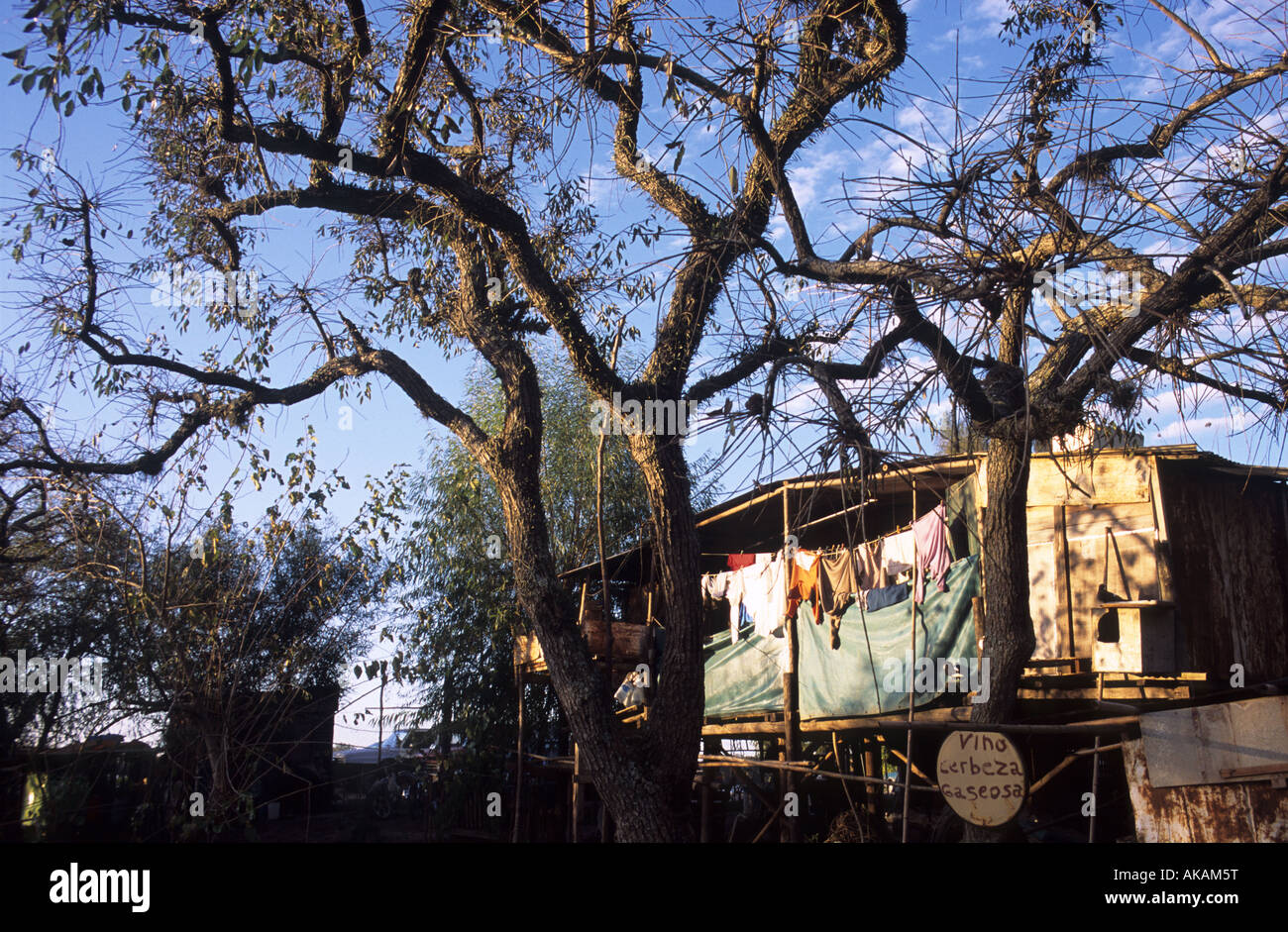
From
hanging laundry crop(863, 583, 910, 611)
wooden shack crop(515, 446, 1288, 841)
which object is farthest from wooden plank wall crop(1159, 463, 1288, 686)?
hanging laundry crop(863, 583, 910, 611)

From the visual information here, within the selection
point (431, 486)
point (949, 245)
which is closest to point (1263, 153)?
point (949, 245)

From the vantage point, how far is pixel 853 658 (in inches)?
404

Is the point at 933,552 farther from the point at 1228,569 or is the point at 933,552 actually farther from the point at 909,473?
the point at 909,473

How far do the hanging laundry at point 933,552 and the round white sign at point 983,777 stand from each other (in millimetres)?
3708

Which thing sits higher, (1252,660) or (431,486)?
(431,486)

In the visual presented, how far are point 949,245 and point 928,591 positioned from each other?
19.6 feet

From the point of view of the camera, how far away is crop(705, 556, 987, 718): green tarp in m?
9.01

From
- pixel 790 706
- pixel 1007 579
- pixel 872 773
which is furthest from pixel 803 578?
pixel 1007 579

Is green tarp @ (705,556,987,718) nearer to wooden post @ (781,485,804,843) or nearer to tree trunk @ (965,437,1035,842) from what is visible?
wooden post @ (781,485,804,843)

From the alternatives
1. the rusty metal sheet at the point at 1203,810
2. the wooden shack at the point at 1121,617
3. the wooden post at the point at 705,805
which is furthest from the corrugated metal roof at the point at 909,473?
the wooden post at the point at 705,805

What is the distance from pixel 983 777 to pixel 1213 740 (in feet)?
8.52
